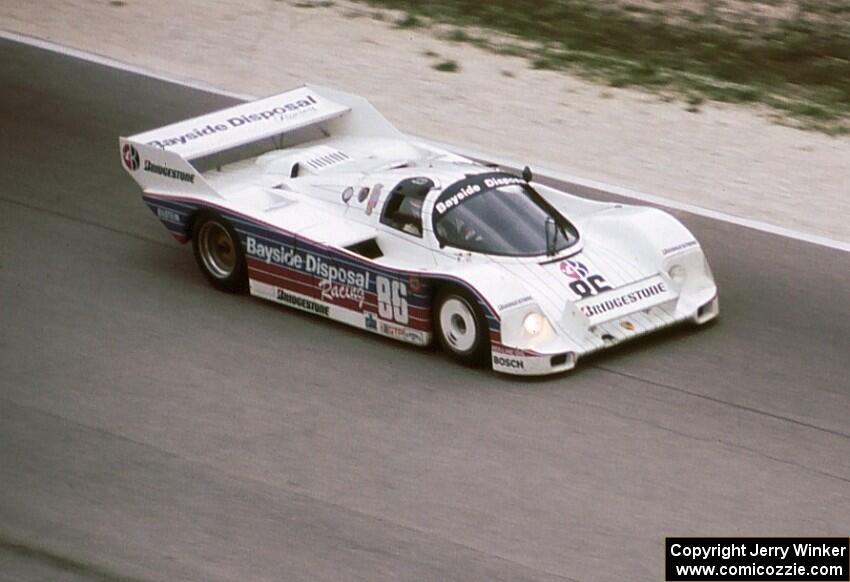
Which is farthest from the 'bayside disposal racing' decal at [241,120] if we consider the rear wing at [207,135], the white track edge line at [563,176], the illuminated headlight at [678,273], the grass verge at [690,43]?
the grass verge at [690,43]

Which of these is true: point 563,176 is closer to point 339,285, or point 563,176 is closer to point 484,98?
point 484,98

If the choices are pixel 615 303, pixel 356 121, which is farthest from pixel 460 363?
pixel 356 121

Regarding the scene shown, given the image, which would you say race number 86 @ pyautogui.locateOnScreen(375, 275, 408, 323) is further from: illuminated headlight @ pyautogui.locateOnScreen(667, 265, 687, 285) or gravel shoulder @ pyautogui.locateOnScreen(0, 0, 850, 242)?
gravel shoulder @ pyautogui.locateOnScreen(0, 0, 850, 242)

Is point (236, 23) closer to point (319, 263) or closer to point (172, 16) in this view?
point (172, 16)

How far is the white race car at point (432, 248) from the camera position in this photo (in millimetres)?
10883

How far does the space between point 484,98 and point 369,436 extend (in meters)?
7.13

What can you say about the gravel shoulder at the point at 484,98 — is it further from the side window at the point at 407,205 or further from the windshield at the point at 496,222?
the side window at the point at 407,205

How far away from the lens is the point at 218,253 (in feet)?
41.3

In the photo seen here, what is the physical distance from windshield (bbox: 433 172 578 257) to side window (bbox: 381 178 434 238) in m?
0.15

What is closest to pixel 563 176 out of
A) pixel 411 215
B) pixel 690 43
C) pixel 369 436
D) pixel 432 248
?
pixel 411 215

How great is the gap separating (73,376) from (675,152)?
652 cm

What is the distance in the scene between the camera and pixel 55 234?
44.9ft

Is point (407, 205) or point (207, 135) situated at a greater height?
point (407, 205)

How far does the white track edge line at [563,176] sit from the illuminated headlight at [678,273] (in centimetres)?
241
